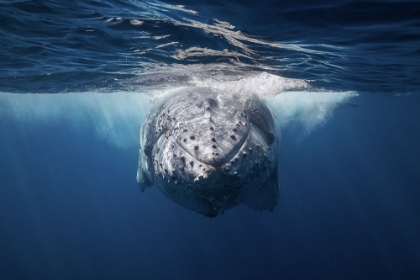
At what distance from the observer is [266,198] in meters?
6.79

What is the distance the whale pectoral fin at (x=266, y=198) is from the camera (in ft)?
22.0

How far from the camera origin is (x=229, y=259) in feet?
117

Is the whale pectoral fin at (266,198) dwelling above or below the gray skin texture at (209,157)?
below

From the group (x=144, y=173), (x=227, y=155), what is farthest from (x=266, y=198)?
(x=144, y=173)

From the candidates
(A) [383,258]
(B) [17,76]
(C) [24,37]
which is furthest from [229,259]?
(C) [24,37]

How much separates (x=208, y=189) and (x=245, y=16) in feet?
17.7

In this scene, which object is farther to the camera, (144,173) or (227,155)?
(144,173)

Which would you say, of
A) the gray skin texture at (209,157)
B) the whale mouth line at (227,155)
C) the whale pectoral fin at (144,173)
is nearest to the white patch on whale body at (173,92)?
the gray skin texture at (209,157)

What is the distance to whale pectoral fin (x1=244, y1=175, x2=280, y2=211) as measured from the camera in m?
6.69

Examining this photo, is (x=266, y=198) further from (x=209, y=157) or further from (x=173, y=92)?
(x=173, y=92)

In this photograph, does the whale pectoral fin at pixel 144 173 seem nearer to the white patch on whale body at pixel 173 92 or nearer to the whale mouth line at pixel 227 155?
the white patch on whale body at pixel 173 92

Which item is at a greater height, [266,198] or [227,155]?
[227,155]

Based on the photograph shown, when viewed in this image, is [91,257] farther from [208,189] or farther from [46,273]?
[208,189]

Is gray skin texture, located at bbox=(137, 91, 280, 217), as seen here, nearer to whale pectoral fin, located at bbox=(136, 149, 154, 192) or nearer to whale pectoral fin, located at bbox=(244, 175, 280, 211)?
whale pectoral fin, located at bbox=(136, 149, 154, 192)
